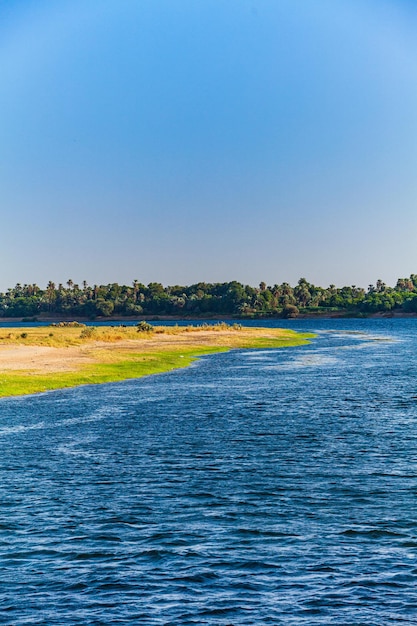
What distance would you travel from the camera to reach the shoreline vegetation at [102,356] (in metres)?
57.9

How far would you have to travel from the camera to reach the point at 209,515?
21.1 metres

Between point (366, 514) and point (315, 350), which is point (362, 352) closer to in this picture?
point (315, 350)

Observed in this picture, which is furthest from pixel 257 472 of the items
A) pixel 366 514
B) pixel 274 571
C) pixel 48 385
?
pixel 48 385

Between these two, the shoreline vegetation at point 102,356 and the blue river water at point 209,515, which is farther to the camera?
the shoreline vegetation at point 102,356

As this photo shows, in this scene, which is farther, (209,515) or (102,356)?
(102,356)

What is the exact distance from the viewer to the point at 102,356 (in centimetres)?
7900

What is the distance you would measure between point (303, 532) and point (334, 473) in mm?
7053

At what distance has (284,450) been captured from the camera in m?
30.3

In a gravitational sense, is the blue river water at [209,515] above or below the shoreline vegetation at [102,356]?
below

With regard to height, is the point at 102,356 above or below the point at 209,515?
above

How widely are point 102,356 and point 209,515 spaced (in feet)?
194

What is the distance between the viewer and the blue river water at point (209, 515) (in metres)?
15.0

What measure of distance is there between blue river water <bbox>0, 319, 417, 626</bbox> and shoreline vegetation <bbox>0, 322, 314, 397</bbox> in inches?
561

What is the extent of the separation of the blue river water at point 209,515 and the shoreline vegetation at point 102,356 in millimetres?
14257
